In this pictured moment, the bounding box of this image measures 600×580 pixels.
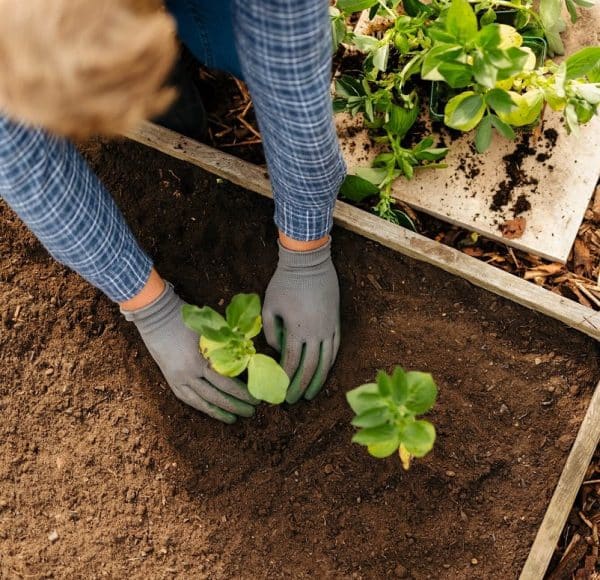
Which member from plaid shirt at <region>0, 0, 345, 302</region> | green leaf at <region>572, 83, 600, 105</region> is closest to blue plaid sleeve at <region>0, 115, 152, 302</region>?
plaid shirt at <region>0, 0, 345, 302</region>

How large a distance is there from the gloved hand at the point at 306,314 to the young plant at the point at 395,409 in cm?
33

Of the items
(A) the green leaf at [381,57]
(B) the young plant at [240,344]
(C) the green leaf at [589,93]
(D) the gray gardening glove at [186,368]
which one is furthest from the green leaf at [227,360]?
(C) the green leaf at [589,93]

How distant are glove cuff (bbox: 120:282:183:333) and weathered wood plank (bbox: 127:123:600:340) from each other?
0.29m

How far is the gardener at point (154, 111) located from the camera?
26.2 inches

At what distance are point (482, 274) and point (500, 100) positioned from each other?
35 cm

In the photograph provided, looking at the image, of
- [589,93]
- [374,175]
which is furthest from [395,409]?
[589,93]

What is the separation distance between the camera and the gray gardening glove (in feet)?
4.39

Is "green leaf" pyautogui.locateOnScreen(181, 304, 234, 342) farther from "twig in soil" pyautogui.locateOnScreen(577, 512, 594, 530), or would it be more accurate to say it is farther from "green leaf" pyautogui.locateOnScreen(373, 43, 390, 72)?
"twig in soil" pyautogui.locateOnScreen(577, 512, 594, 530)

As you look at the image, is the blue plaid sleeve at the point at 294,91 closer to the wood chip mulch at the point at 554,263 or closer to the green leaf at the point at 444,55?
the green leaf at the point at 444,55

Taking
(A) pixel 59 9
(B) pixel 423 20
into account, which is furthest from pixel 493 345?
(A) pixel 59 9

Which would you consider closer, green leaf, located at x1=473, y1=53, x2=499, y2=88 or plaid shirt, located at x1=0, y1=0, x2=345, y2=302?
plaid shirt, located at x1=0, y1=0, x2=345, y2=302

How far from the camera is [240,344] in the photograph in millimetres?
1167

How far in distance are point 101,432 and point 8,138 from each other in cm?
70

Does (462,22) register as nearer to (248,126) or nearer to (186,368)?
(248,126)
